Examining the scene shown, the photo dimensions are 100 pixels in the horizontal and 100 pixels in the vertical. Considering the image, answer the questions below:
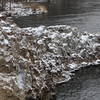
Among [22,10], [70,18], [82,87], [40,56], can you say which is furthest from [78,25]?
[82,87]

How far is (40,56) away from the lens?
139ft

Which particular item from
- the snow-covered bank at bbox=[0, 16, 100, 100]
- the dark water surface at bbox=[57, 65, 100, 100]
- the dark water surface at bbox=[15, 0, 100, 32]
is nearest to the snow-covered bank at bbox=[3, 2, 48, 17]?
Result: the dark water surface at bbox=[15, 0, 100, 32]

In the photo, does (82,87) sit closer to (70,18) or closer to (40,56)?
(40,56)

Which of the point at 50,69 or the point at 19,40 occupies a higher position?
the point at 19,40

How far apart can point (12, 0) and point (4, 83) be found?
3315 inches

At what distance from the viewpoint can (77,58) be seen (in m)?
50.4

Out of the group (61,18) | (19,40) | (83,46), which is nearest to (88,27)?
(61,18)

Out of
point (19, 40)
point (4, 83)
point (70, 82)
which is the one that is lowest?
point (70, 82)

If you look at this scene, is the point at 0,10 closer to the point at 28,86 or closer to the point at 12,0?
the point at 12,0

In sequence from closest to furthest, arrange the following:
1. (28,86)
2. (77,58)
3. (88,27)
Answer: (28,86)
(77,58)
(88,27)

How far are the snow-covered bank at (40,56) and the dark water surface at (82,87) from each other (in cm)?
136

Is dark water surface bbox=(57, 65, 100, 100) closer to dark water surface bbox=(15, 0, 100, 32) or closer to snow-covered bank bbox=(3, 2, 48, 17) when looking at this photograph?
dark water surface bbox=(15, 0, 100, 32)

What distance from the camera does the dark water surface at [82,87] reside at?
37531mm

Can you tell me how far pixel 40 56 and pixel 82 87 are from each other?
22.3ft
